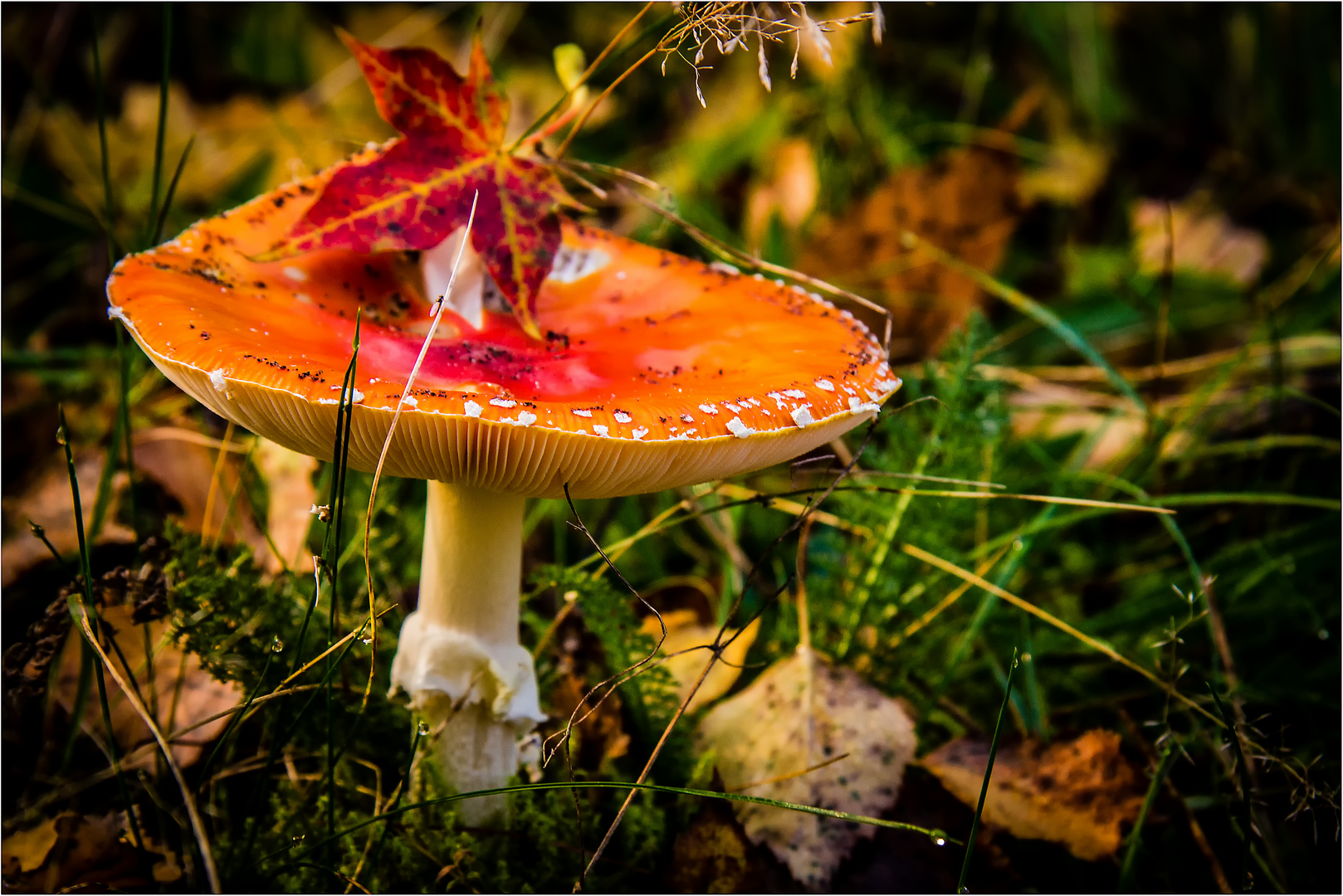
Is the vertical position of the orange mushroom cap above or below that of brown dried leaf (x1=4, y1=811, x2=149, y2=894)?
above

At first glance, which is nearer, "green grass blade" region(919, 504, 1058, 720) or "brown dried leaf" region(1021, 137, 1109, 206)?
"green grass blade" region(919, 504, 1058, 720)

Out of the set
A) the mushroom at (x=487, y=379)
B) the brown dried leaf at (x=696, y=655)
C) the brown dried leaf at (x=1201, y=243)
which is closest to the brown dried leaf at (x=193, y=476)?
the mushroom at (x=487, y=379)

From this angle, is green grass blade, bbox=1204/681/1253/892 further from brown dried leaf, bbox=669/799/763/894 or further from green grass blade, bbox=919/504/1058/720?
brown dried leaf, bbox=669/799/763/894

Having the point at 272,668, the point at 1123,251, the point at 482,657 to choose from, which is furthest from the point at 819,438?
the point at 1123,251

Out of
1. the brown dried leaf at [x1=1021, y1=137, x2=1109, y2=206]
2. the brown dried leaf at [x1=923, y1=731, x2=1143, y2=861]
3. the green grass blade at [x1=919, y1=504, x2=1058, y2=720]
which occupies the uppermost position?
the brown dried leaf at [x1=1021, y1=137, x2=1109, y2=206]

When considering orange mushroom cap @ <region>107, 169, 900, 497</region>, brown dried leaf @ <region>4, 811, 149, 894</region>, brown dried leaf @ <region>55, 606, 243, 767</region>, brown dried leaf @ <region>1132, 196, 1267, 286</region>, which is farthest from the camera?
brown dried leaf @ <region>1132, 196, 1267, 286</region>

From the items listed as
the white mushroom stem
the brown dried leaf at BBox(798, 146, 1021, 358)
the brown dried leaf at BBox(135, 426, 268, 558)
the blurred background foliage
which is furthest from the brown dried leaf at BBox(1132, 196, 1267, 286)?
the brown dried leaf at BBox(135, 426, 268, 558)

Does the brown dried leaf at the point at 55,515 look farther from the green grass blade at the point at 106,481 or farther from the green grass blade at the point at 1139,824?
the green grass blade at the point at 1139,824
